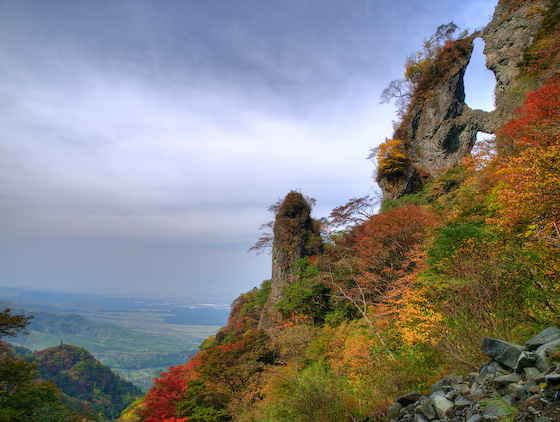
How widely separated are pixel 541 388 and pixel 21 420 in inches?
647

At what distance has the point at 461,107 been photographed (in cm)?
2438

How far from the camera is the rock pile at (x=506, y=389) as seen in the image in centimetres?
290

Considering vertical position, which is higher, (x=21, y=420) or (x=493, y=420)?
(x=493, y=420)

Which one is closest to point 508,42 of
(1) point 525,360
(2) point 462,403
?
(1) point 525,360

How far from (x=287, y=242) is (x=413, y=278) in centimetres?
1196

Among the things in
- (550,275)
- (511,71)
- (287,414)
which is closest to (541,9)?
(511,71)

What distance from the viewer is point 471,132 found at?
22.8 metres

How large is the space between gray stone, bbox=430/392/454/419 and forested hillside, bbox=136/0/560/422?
3.15ft

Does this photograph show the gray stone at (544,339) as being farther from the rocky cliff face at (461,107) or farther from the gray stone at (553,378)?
the rocky cliff face at (461,107)

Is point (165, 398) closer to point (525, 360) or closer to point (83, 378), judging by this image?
point (525, 360)

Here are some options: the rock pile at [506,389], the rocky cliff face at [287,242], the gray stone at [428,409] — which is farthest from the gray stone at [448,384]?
the rocky cliff face at [287,242]

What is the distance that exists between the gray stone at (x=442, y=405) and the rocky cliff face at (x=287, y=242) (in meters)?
16.1

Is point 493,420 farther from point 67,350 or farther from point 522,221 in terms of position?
point 67,350

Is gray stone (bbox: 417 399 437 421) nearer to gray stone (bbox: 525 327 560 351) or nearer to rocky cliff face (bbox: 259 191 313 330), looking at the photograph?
gray stone (bbox: 525 327 560 351)
